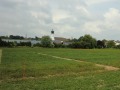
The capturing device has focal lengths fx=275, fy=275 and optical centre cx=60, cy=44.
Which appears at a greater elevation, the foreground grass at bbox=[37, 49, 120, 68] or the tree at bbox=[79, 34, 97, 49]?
the tree at bbox=[79, 34, 97, 49]

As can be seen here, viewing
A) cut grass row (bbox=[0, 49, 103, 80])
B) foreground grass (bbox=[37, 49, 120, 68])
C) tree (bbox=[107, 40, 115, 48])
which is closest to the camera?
cut grass row (bbox=[0, 49, 103, 80])

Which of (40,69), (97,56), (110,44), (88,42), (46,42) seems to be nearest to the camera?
(40,69)

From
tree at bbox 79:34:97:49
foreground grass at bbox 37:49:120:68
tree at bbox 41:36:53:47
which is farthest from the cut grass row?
tree at bbox 41:36:53:47

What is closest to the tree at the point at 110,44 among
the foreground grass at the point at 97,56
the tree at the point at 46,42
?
the tree at the point at 46,42

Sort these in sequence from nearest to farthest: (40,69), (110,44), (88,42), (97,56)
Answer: (40,69) < (97,56) < (88,42) < (110,44)

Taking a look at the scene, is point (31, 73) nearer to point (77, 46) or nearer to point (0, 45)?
point (0, 45)

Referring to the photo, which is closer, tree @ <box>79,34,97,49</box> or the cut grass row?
the cut grass row

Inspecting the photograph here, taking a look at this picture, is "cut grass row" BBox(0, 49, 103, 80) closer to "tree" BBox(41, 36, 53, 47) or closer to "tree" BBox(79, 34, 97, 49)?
"tree" BBox(79, 34, 97, 49)

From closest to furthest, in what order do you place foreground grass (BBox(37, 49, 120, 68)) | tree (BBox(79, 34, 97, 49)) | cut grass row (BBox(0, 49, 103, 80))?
cut grass row (BBox(0, 49, 103, 80)), foreground grass (BBox(37, 49, 120, 68)), tree (BBox(79, 34, 97, 49))

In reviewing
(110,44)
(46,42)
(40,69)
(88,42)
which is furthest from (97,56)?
(110,44)

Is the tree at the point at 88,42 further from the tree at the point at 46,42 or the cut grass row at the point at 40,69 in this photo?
the cut grass row at the point at 40,69


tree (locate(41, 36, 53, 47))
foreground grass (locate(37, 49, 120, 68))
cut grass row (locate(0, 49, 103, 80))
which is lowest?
cut grass row (locate(0, 49, 103, 80))

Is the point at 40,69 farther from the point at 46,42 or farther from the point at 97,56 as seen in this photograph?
the point at 46,42

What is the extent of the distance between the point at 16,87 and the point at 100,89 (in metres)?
4.40
